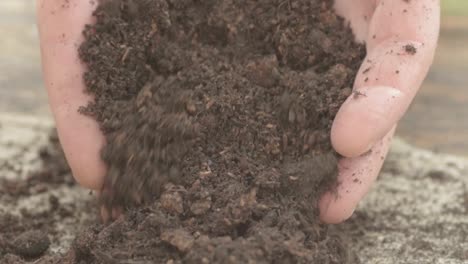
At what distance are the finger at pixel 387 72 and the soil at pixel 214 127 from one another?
62mm

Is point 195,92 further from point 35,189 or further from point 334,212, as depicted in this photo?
point 35,189

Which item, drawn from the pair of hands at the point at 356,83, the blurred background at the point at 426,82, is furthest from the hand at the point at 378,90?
the blurred background at the point at 426,82

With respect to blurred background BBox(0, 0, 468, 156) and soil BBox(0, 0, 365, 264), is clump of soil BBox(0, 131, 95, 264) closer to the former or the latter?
soil BBox(0, 0, 365, 264)

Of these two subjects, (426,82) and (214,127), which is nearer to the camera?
(214,127)

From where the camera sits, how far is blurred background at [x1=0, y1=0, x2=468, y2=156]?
8.09ft

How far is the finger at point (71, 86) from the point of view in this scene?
1.59 metres

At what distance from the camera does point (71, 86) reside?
5.35 ft

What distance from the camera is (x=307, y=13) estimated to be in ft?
5.54

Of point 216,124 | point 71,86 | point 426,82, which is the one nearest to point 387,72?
point 216,124

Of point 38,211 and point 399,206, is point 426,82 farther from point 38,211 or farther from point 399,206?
point 38,211

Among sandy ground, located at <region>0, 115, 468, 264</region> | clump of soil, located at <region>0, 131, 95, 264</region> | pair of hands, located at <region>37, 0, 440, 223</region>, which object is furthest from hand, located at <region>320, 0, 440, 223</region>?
clump of soil, located at <region>0, 131, 95, 264</region>

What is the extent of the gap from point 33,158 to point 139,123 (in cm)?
82

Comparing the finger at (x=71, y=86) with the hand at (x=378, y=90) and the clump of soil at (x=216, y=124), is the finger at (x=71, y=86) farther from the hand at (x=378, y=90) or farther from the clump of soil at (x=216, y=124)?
the hand at (x=378, y=90)

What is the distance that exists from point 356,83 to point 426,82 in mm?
1311
